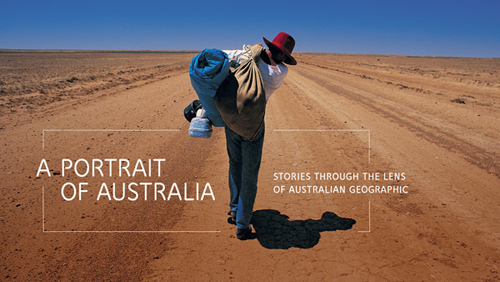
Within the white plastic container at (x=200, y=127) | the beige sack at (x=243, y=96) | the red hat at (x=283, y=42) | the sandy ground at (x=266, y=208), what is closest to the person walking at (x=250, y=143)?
the red hat at (x=283, y=42)

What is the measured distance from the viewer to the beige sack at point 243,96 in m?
2.23

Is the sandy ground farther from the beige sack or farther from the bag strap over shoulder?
the bag strap over shoulder

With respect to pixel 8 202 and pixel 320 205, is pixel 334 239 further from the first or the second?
pixel 8 202

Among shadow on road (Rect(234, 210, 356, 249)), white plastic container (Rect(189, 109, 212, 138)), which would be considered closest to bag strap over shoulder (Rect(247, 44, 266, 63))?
white plastic container (Rect(189, 109, 212, 138))

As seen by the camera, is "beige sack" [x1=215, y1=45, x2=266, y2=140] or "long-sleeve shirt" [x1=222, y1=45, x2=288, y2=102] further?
"long-sleeve shirt" [x1=222, y1=45, x2=288, y2=102]

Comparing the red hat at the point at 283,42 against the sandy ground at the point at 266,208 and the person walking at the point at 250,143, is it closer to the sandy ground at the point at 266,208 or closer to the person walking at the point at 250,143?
the person walking at the point at 250,143

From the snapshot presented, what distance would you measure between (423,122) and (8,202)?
9094 millimetres

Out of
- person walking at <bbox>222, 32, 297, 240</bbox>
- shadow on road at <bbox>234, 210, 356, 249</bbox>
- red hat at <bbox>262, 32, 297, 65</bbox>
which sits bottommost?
shadow on road at <bbox>234, 210, 356, 249</bbox>

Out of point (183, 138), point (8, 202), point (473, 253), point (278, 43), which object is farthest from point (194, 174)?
point (473, 253)

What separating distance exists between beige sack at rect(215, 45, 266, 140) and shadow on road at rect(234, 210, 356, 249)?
1394mm

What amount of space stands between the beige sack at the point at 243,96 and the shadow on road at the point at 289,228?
54.9 inches

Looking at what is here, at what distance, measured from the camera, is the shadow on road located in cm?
304

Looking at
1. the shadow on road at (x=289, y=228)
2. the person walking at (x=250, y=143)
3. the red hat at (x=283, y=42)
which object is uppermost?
the red hat at (x=283, y=42)

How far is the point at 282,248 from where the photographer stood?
9.68ft
